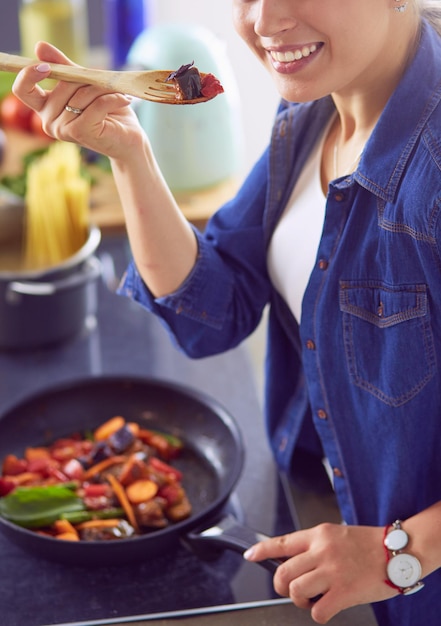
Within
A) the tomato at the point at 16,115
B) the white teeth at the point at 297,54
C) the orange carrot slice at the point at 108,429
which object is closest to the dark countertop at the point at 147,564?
the orange carrot slice at the point at 108,429

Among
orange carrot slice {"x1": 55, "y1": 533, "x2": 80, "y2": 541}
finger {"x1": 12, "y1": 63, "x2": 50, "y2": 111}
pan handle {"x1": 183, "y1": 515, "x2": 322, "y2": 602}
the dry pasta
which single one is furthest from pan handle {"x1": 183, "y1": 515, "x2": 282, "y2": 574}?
the dry pasta

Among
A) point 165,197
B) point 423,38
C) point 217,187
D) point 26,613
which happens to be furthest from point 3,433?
point 217,187

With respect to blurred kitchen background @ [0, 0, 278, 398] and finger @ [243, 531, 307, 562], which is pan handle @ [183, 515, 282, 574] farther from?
blurred kitchen background @ [0, 0, 278, 398]

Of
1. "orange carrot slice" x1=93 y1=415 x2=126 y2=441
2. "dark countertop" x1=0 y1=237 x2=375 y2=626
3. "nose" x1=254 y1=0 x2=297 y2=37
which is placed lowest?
"dark countertop" x1=0 y1=237 x2=375 y2=626

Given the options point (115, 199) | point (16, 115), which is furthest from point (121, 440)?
point (16, 115)

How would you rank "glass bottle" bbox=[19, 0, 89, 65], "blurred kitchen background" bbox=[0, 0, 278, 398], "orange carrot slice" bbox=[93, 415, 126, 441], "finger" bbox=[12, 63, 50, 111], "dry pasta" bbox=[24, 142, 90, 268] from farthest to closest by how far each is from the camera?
1. "blurred kitchen background" bbox=[0, 0, 278, 398]
2. "glass bottle" bbox=[19, 0, 89, 65]
3. "dry pasta" bbox=[24, 142, 90, 268]
4. "orange carrot slice" bbox=[93, 415, 126, 441]
5. "finger" bbox=[12, 63, 50, 111]

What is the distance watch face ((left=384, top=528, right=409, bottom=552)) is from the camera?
97 cm

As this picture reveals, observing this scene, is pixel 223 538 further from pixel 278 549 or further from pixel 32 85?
pixel 32 85

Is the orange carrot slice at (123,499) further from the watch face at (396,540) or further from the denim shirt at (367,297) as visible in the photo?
the watch face at (396,540)

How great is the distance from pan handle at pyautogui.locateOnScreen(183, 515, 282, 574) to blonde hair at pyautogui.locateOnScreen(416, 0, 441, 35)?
0.62 meters

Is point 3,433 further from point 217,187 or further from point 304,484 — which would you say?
point 217,187

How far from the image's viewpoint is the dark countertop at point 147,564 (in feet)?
3.38

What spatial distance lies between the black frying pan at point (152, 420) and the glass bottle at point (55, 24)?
134 centimetres

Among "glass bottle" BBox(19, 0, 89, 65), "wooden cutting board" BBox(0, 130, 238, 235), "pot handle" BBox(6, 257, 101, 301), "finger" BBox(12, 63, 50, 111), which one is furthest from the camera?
"glass bottle" BBox(19, 0, 89, 65)
